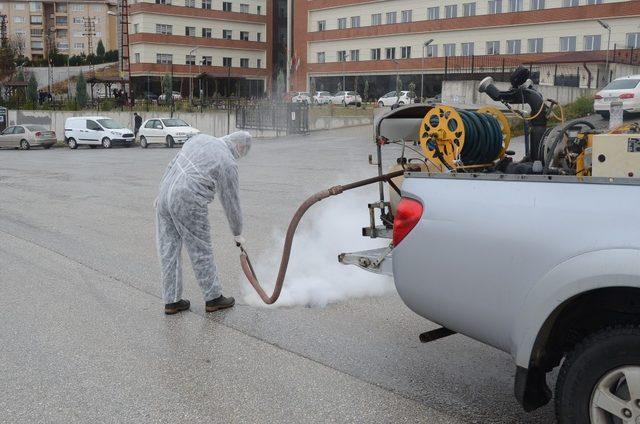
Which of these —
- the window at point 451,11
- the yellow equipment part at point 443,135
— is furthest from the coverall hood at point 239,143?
the window at point 451,11

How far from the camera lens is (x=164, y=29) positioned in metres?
73.9

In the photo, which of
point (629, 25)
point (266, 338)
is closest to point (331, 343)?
point (266, 338)

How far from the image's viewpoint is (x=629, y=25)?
5131 centimetres

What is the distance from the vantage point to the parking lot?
379 centimetres

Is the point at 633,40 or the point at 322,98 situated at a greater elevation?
the point at 633,40

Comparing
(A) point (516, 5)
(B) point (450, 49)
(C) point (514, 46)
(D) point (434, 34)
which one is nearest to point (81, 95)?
(D) point (434, 34)

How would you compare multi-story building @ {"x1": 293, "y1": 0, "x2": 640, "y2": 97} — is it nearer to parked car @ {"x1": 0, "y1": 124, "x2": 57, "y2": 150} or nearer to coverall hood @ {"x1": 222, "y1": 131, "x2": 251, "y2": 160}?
A: parked car @ {"x1": 0, "y1": 124, "x2": 57, "y2": 150}

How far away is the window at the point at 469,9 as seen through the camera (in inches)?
2398

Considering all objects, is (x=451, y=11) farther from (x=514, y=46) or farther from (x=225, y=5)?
(x=225, y=5)

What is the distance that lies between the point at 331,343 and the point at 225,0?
78.7 m

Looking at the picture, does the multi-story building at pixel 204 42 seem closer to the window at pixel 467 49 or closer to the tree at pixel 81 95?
the tree at pixel 81 95

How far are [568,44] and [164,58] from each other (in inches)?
1653

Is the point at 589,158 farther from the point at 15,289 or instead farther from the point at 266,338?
the point at 15,289

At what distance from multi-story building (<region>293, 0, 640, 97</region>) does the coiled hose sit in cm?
3915
